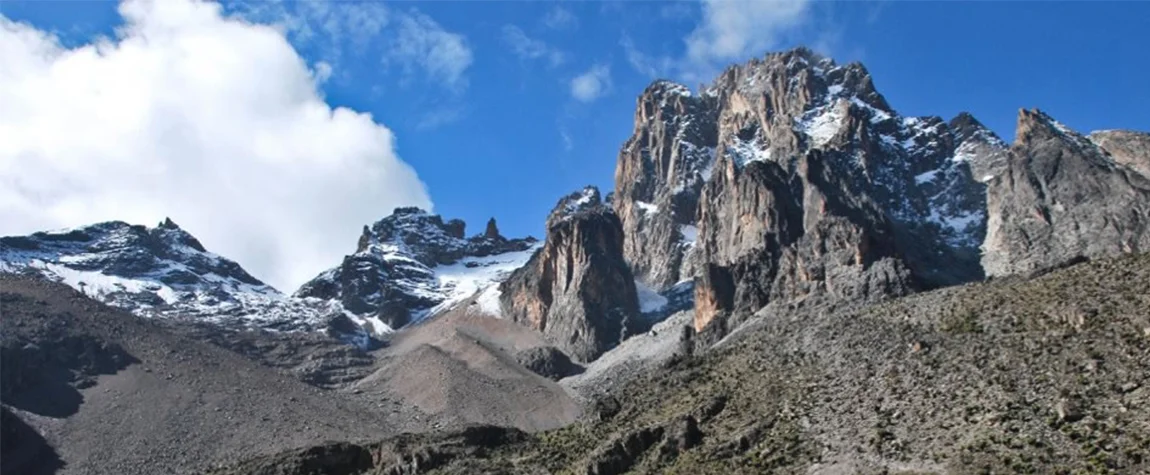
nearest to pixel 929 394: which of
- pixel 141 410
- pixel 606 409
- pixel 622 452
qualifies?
pixel 622 452

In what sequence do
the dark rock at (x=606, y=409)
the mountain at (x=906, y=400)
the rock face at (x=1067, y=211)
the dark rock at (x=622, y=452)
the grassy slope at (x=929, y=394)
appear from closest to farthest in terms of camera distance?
the grassy slope at (x=929, y=394) < the mountain at (x=906, y=400) < the dark rock at (x=622, y=452) < the dark rock at (x=606, y=409) < the rock face at (x=1067, y=211)

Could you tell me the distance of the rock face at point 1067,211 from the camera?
560 feet

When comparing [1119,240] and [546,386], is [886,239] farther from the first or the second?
[546,386]

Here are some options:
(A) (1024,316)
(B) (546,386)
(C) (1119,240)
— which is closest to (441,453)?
(A) (1024,316)

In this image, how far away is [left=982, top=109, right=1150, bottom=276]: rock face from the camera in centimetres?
17075

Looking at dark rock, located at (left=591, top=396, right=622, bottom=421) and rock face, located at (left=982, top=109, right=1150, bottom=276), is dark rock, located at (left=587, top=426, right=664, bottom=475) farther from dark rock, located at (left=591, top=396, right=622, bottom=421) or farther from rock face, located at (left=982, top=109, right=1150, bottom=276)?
rock face, located at (left=982, top=109, right=1150, bottom=276)

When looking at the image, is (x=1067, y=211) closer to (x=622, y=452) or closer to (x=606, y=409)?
(x=606, y=409)

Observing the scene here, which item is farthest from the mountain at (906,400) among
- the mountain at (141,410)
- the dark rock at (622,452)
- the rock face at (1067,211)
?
the rock face at (1067,211)

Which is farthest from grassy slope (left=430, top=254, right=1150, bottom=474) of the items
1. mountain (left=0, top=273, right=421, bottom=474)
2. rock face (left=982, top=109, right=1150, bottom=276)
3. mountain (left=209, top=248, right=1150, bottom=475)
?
rock face (left=982, top=109, right=1150, bottom=276)

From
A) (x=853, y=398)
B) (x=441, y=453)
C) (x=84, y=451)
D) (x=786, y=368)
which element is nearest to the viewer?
(x=853, y=398)

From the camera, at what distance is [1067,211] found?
183500 mm

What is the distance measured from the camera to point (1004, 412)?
70.3 meters

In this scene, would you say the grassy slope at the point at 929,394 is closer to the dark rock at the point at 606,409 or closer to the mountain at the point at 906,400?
the mountain at the point at 906,400

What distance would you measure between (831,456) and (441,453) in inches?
1870
